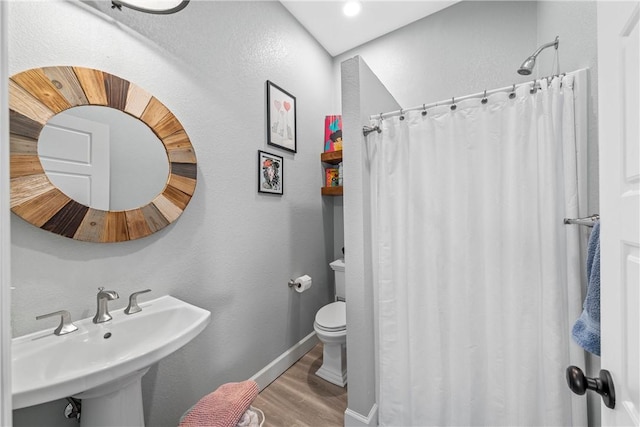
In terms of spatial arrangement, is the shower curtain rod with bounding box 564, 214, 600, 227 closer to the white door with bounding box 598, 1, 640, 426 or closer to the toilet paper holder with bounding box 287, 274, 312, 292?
the white door with bounding box 598, 1, 640, 426

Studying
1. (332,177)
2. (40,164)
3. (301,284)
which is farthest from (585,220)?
(40,164)

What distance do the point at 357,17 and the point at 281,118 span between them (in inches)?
45.7

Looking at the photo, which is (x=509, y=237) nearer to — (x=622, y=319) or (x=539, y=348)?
(x=539, y=348)

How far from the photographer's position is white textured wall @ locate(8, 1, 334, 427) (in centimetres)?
93

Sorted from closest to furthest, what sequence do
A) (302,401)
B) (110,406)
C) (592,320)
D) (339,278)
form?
(592,320)
(110,406)
(302,401)
(339,278)

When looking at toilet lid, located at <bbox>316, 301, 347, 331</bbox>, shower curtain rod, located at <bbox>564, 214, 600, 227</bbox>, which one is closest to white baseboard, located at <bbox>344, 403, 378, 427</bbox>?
toilet lid, located at <bbox>316, 301, 347, 331</bbox>

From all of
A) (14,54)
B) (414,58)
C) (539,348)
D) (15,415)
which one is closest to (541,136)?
(539,348)

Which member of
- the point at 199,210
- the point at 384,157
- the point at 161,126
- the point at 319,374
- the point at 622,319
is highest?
the point at 161,126

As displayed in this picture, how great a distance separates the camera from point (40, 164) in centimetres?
91

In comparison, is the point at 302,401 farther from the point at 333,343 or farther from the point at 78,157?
the point at 78,157

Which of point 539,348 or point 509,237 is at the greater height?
point 509,237

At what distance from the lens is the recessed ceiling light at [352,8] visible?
77.0 inches

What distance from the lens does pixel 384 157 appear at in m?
1.40

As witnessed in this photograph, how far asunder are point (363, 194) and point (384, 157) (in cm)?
24
